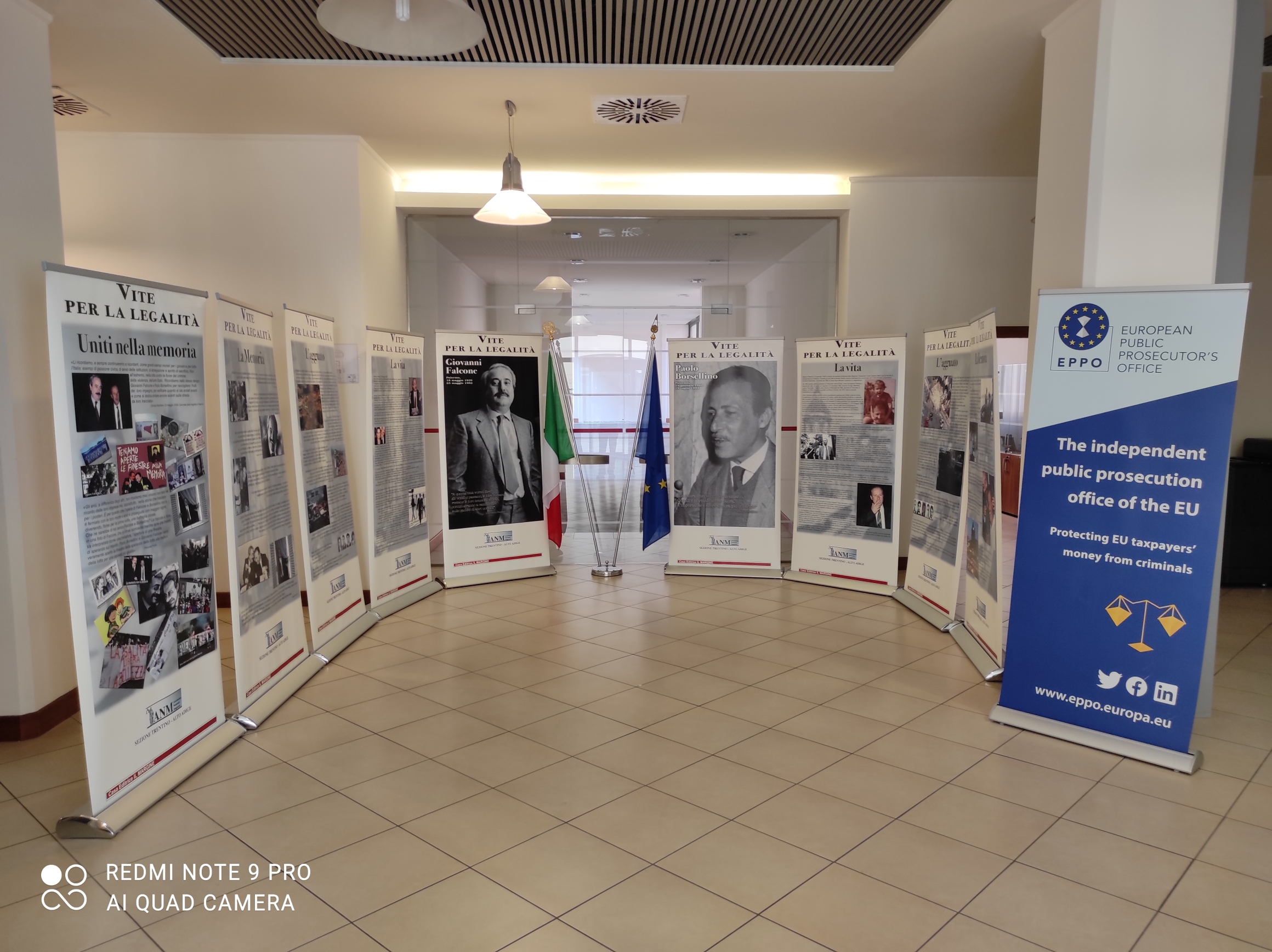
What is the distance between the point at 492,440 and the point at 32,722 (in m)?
3.57

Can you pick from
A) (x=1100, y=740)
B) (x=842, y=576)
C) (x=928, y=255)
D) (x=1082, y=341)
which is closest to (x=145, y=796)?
(x=1100, y=740)

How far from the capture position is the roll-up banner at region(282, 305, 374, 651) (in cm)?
480

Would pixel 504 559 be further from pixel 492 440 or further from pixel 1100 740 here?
pixel 1100 740

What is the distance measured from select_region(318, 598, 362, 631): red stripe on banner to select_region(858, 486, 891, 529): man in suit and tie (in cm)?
395

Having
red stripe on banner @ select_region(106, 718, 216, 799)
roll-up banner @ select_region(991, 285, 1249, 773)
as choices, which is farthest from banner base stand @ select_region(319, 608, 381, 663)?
roll-up banner @ select_region(991, 285, 1249, 773)

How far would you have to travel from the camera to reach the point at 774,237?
751 cm

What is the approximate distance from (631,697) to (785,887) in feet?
5.80

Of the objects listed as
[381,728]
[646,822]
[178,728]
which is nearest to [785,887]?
[646,822]

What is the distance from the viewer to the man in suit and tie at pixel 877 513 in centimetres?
643

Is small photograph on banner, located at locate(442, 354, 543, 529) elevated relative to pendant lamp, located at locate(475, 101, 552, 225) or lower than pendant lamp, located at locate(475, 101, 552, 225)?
lower

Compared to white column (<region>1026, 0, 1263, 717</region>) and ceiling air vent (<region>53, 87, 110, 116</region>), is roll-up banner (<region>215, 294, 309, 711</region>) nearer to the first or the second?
ceiling air vent (<region>53, 87, 110, 116</region>)

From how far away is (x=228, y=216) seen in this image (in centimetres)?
612

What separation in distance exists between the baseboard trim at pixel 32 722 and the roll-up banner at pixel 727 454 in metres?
4.49

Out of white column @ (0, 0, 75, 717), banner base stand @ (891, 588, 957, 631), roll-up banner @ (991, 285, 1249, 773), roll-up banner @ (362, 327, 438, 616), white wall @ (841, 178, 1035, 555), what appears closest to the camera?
roll-up banner @ (991, 285, 1249, 773)
